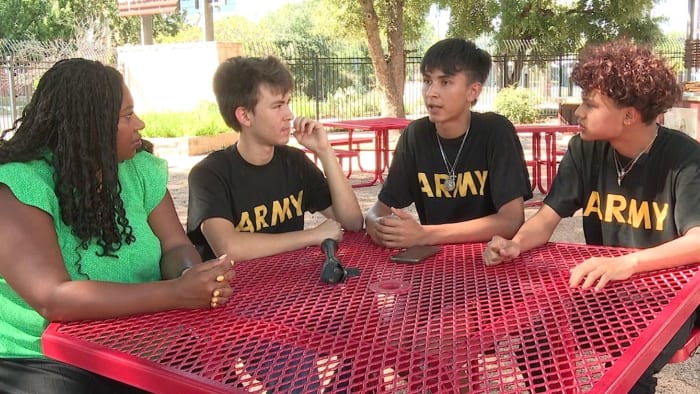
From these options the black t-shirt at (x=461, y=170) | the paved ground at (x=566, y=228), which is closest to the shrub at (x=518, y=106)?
the paved ground at (x=566, y=228)

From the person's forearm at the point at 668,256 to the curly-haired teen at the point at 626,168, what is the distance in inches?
3.5

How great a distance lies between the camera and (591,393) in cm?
108

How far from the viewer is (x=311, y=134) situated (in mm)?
2777

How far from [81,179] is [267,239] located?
2.25 feet

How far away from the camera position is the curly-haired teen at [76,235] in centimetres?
152

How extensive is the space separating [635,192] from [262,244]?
1228 mm

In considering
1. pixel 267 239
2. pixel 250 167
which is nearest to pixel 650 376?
pixel 267 239

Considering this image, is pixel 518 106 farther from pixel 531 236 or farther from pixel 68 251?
pixel 68 251

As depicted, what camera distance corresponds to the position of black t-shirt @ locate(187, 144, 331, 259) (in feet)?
7.75

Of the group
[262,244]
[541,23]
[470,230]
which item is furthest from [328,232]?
[541,23]

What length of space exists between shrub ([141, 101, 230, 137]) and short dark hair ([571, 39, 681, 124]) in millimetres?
9873

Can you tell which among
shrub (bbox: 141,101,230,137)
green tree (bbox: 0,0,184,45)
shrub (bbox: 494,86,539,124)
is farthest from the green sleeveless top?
green tree (bbox: 0,0,184,45)

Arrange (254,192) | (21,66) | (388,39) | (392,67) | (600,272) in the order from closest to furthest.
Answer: (600,272) → (254,192) → (21,66) → (392,67) → (388,39)

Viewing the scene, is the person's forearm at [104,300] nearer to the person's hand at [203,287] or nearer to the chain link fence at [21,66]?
the person's hand at [203,287]
